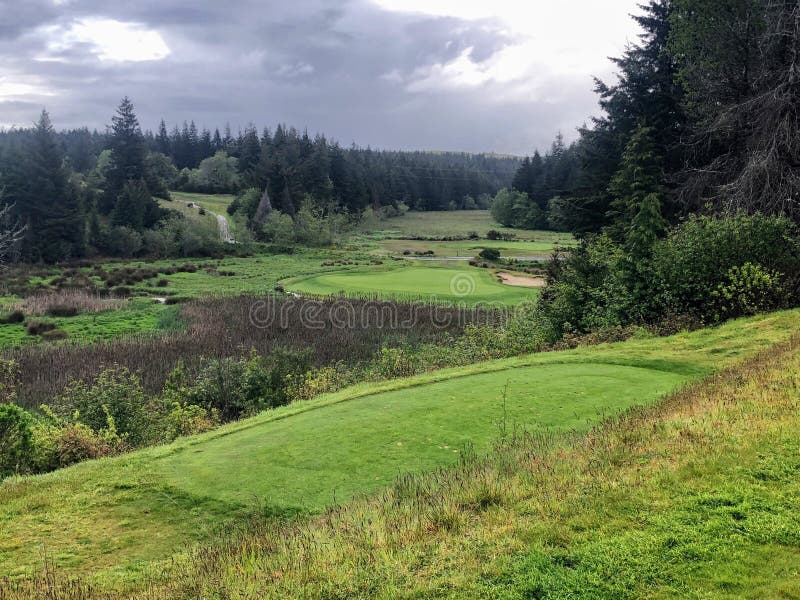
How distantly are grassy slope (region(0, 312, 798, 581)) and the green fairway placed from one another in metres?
24.2

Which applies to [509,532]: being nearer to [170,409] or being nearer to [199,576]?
[199,576]

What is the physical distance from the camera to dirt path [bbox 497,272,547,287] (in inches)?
1817

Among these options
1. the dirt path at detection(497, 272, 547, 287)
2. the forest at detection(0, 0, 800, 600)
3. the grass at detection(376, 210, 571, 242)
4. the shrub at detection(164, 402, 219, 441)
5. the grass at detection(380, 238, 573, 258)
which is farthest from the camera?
the grass at detection(376, 210, 571, 242)

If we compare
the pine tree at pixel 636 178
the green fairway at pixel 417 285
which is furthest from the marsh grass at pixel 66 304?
the pine tree at pixel 636 178

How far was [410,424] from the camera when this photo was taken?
29.2ft

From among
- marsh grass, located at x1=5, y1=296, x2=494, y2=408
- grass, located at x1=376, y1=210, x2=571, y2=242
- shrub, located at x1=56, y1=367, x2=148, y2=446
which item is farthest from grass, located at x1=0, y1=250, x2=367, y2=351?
grass, located at x1=376, y1=210, x2=571, y2=242

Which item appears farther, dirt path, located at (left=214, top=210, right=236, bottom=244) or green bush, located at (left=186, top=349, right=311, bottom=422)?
dirt path, located at (left=214, top=210, right=236, bottom=244)

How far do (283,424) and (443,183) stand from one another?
15996 centimetres

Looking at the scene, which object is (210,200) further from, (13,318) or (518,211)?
(13,318)

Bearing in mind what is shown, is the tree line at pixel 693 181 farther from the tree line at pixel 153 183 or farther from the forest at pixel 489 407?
the tree line at pixel 153 183

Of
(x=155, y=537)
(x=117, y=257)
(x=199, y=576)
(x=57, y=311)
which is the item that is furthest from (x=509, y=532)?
(x=117, y=257)

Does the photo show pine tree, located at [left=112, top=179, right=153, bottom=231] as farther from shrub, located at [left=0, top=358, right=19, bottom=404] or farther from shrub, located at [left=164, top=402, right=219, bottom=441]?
shrub, located at [left=164, top=402, right=219, bottom=441]

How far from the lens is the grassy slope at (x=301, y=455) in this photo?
6.39 meters

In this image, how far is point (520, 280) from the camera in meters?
48.8
